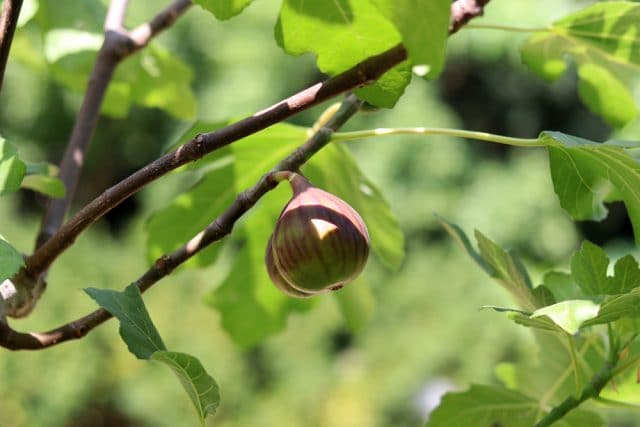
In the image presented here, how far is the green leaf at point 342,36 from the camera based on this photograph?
0.48m

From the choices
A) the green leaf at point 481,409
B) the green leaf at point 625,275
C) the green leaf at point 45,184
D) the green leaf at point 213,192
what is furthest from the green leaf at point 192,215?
the green leaf at point 625,275

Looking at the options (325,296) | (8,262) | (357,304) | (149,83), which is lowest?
(325,296)

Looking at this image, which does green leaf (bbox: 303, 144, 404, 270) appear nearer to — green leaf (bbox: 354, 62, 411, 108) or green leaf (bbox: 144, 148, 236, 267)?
green leaf (bbox: 144, 148, 236, 267)

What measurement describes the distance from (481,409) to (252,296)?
0.28 metres

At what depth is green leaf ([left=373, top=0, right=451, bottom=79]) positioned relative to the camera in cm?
40

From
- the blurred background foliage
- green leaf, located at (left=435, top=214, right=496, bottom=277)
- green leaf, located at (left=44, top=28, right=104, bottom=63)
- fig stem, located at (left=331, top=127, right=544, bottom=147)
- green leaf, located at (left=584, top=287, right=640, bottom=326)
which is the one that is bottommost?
the blurred background foliage

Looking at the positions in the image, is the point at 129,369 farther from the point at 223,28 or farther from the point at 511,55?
the point at 511,55

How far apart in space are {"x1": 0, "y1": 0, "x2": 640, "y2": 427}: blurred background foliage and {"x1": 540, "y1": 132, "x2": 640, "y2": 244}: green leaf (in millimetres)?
750

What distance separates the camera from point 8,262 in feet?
1.42

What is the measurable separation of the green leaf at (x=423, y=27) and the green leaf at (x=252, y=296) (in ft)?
1.50

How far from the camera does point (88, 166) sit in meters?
6.83

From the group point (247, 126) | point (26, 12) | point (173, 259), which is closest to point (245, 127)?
point (247, 126)

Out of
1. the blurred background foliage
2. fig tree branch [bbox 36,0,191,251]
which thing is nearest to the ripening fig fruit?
fig tree branch [bbox 36,0,191,251]

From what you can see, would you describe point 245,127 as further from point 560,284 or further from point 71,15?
point 71,15
